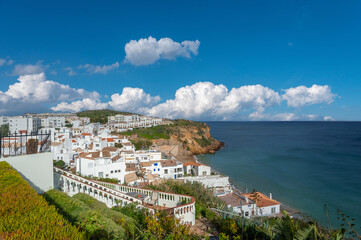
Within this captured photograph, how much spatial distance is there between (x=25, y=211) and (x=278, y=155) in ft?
205

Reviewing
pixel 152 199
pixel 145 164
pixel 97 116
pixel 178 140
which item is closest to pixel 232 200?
pixel 145 164

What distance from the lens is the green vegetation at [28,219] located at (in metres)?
2.84

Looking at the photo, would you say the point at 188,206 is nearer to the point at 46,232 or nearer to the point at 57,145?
the point at 46,232

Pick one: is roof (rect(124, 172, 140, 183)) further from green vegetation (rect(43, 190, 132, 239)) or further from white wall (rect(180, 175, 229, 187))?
green vegetation (rect(43, 190, 132, 239))

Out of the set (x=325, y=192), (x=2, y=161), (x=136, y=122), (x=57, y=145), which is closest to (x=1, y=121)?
(x=136, y=122)

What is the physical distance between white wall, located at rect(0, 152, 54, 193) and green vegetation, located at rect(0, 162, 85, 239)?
10.5 feet

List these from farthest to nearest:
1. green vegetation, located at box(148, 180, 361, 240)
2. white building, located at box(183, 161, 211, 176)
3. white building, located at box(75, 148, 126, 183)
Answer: white building, located at box(183, 161, 211, 176)
white building, located at box(75, 148, 126, 183)
green vegetation, located at box(148, 180, 361, 240)

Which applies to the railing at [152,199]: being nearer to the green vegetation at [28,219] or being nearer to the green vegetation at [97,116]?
the green vegetation at [28,219]

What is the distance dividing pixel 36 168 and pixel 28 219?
542cm

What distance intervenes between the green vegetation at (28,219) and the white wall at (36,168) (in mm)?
3205

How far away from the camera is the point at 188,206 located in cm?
901

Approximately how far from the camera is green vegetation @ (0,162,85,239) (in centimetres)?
284

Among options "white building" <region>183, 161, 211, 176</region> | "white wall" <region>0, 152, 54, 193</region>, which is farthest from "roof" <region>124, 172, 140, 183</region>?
"white wall" <region>0, 152, 54, 193</region>

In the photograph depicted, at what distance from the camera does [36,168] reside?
776 cm
